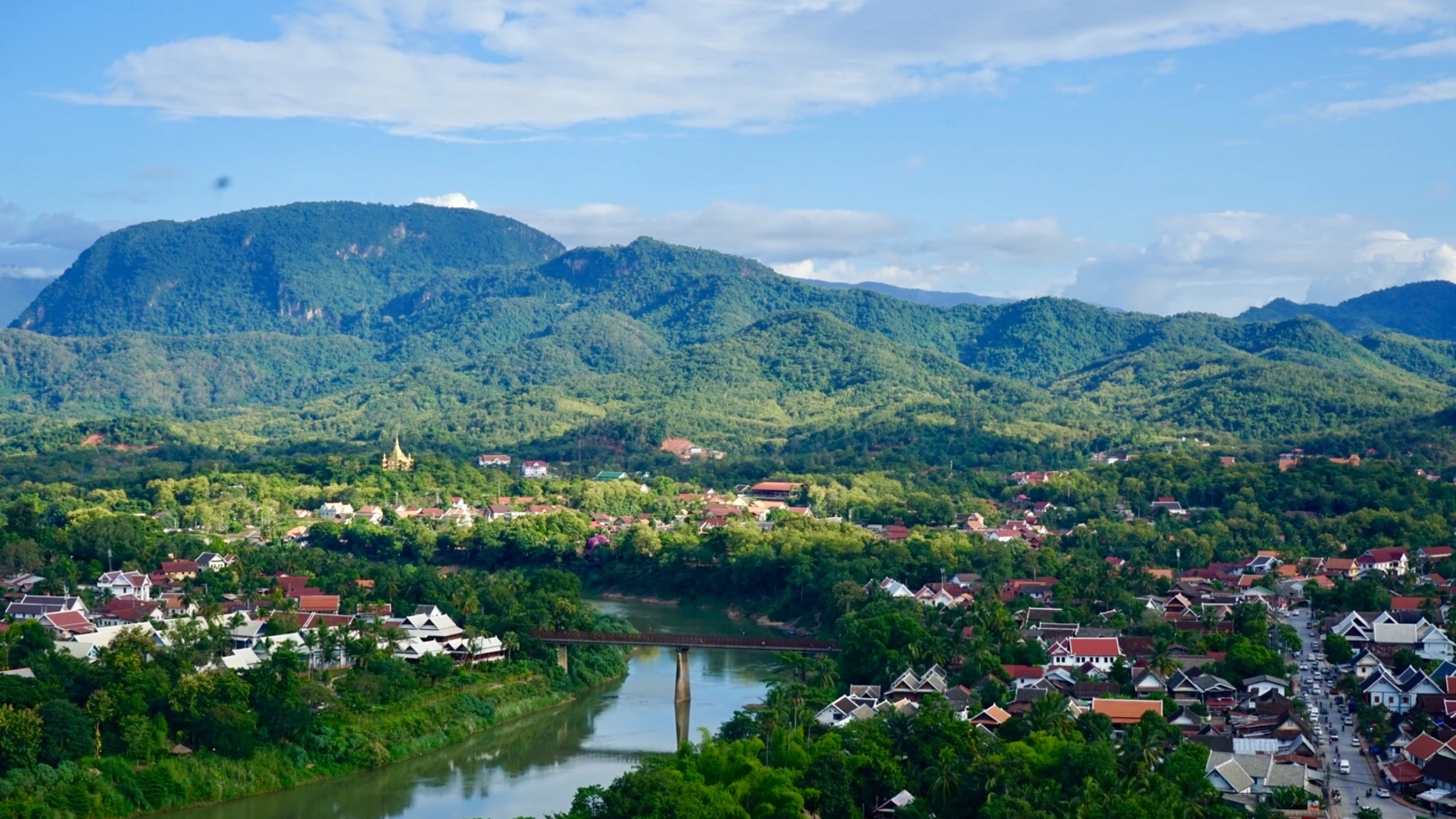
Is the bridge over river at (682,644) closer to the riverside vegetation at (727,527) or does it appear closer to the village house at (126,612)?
the riverside vegetation at (727,527)

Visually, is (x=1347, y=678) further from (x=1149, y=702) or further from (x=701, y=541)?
(x=701, y=541)

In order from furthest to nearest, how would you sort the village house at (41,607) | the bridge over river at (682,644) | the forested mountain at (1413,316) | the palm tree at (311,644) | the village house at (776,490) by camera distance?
the forested mountain at (1413,316), the village house at (776,490), the village house at (41,607), the bridge over river at (682,644), the palm tree at (311,644)

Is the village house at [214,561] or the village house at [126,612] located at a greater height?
the village house at [214,561]

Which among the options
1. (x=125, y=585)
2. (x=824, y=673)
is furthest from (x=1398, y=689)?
(x=125, y=585)

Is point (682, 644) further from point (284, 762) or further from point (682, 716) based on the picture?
point (284, 762)

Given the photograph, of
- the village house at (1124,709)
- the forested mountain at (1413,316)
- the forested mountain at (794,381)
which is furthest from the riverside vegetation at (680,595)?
the forested mountain at (1413,316)

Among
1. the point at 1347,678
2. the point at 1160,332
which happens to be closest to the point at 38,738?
the point at 1347,678
